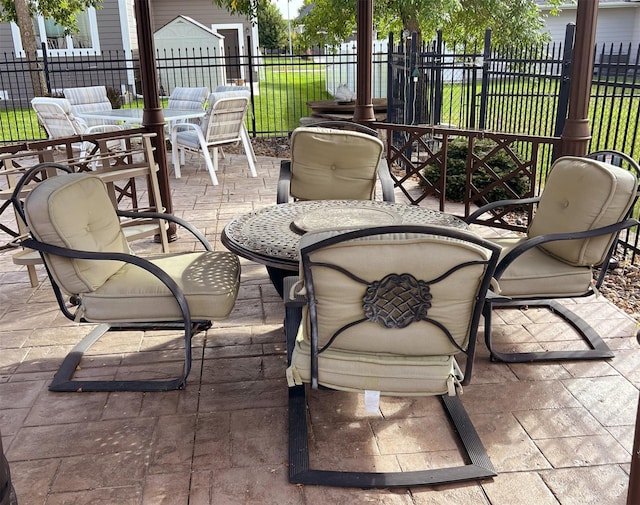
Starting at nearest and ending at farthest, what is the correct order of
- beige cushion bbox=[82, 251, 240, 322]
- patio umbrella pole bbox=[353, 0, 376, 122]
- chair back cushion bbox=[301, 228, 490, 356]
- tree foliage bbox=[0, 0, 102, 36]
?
1. chair back cushion bbox=[301, 228, 490, 356]
2. beige cushion bbox=[82, 251, 240, 322]
3. patio umbrella pole bbox=[353, 0, 376, 122]
4. tree foliage bbox=[0, 0, 102, 36]

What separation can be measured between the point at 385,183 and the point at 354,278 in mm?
2208

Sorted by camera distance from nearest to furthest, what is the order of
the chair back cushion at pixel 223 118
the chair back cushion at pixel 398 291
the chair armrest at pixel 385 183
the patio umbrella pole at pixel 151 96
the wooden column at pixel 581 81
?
the chair back cushion at pixel 398 291
the wooden column at pixel 581 81
the chair armrest at pixel 385 183
the patio umbrella pole at pixel 151 96
the chair back cushion at pixel 223 118

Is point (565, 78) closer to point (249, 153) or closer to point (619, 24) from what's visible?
point (249, 153)

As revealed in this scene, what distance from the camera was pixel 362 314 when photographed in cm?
188

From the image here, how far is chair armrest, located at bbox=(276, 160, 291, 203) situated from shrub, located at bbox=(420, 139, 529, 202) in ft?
7.33

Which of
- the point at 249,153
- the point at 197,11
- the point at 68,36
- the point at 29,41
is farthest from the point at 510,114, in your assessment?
the point at 197,11

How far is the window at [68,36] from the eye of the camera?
14281mm

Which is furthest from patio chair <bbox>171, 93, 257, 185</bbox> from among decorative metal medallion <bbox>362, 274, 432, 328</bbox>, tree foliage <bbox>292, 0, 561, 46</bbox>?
decorative metal medallion <bbox>362, 274, 432, 328</bbox>

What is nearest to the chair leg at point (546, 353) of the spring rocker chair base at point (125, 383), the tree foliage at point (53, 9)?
the spring rocker chair base at point (125, 383)

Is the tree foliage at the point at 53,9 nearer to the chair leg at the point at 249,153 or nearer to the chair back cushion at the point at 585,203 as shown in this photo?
the chair leg at the point at 249,153

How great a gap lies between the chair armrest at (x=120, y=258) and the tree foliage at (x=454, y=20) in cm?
767

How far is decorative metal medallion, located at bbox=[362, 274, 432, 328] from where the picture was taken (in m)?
1.81

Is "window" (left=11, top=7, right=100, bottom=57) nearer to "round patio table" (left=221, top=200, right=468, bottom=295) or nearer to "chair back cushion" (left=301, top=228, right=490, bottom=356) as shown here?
"round patio table" (left=221, top=200, right=468, bottom=295)

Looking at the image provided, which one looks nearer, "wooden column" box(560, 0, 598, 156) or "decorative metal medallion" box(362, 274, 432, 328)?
"decorative metal medallion" box(362, 274, 432, 328)
